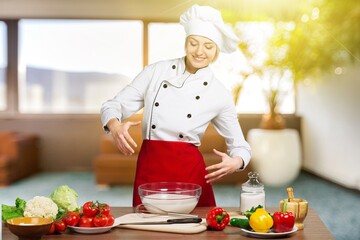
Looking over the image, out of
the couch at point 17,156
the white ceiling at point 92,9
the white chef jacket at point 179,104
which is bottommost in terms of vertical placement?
the couch at point 17,156

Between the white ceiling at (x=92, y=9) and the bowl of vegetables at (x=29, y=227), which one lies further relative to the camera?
the white ceiling at (x=92, y=9)

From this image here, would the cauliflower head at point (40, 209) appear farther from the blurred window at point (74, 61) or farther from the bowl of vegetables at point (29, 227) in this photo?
the blurred window at point (74, 61)

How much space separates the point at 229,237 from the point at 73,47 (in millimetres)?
7002

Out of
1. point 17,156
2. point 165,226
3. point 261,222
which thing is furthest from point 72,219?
point 17,156

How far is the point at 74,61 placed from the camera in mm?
8672

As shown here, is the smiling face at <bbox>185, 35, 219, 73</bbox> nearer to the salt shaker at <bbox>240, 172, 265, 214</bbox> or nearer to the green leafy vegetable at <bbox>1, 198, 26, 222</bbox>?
the salt shaker at <bbox>240, 172, 265, 214</bbox>

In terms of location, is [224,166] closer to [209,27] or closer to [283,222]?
[283,222]

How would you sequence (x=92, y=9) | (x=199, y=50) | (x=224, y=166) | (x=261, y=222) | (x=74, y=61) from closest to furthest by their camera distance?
Answer: (x=261, y=222) < (x=224, y=166) < (x=199, y=50) < (x=92, y=9) < (x=74, y=61)

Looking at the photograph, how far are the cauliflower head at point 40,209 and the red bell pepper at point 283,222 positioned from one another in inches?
28.4

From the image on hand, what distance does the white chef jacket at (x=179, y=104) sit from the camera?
256cm

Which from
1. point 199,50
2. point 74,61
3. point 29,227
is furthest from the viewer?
point 74,61

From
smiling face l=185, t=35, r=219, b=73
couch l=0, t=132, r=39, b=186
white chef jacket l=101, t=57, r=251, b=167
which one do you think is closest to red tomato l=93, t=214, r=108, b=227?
white chef jacket l=101, t=57, r=251, b=167

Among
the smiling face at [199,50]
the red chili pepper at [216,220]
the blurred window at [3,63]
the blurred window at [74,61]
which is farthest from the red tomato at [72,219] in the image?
the blurred window at [3,63]

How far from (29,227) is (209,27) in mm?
1130
